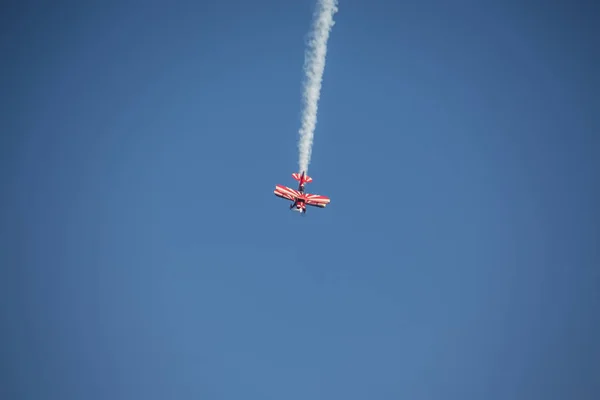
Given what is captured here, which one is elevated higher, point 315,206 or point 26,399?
point 315,206

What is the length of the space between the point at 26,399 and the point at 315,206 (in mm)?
42040

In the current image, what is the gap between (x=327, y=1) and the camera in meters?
35.8

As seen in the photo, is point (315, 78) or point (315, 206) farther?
point (315, 206)

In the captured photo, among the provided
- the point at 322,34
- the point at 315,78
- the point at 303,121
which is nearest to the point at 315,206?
the point at 303,121

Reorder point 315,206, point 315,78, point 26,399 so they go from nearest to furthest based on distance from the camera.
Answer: point 315,78 → point 315,206 → point 26,399

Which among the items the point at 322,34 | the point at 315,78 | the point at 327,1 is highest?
the point at 327,1

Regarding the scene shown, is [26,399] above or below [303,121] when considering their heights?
below

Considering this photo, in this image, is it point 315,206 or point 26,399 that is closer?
point 315,206

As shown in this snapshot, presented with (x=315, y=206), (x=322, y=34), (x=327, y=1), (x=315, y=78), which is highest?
(x=327, y=1)

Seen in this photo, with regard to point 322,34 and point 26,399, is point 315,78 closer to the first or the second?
point 322,34

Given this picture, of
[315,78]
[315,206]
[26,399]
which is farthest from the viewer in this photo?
[26,399]

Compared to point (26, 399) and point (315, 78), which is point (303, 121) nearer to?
point (315, 78)

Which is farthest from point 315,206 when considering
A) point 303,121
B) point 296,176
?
point 303,121

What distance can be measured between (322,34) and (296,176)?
10.9m
